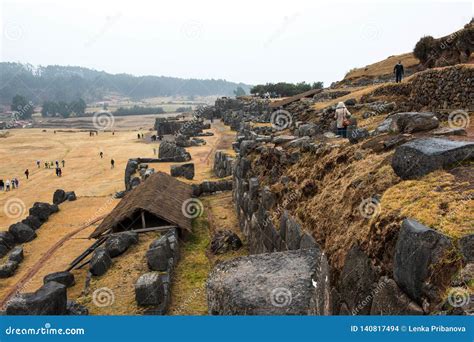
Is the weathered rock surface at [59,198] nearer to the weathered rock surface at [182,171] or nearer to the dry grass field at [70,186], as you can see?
the dry grass field at [70,186]

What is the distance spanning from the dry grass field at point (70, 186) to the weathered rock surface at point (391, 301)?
977 centimetres

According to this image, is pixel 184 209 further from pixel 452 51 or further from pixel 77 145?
pixel 77 145

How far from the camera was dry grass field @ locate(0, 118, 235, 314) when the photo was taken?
69.6 ft

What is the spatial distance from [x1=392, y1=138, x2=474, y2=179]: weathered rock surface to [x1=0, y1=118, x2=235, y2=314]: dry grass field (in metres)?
10.2

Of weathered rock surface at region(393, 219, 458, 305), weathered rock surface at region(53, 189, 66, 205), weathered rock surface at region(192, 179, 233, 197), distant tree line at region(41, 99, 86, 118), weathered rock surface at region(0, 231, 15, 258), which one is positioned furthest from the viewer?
distant tree line at region(41, 99, 86, 118)

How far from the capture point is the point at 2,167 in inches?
2446

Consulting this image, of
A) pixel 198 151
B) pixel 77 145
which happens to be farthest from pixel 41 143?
pixel 198 151

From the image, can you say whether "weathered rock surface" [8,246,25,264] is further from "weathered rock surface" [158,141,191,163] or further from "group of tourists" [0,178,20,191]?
"group of tourists" [0,178,20,191]

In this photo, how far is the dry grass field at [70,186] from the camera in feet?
69.6

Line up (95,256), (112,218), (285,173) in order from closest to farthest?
1. (285,173)
2. (95,256)
3. (112,218)

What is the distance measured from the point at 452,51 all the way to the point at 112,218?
25.7 meters

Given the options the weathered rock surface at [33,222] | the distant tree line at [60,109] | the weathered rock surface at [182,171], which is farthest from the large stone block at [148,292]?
the distant tree line at [60,109]

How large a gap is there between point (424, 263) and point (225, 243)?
14669 mm

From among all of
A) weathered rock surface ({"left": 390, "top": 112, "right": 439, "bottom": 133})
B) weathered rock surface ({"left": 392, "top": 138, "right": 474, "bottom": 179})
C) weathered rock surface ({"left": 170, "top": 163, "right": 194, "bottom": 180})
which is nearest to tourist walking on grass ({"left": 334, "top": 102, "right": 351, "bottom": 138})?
weathered rock surface ({"left": 390, "top": 112, "right": 439, "bottom": 133})
